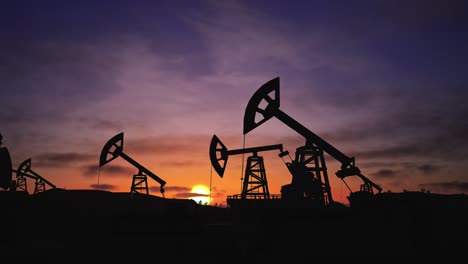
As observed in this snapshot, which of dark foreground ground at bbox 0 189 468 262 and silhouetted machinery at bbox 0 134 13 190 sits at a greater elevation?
silhouetted machinery at bbox 0 134 13 190

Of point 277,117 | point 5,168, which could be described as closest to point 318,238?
point 277,117

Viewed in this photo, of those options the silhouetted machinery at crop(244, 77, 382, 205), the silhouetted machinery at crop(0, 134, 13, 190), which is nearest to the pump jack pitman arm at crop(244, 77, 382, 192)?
the silhouetted machinery at crop(244, 77, 382, 205)

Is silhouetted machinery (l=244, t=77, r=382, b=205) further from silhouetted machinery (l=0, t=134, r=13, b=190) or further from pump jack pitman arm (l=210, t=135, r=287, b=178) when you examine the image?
silhouetted machinery (l=0, t=134, r=13, b=190)

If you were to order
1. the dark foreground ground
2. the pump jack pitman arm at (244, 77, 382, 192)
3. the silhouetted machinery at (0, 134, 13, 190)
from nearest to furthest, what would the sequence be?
the dark foreground ground, the pump jack pitman arm at (244, 77, 382, 192), the silhouetted machinery at (0, 134, 13, 190)

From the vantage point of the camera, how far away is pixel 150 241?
19.8 meters

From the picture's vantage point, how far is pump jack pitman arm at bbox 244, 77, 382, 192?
59.8 ft

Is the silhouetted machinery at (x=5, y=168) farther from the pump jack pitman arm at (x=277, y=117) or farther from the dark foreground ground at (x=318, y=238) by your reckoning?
the pump jack pitman arm at (x=277, y=117)

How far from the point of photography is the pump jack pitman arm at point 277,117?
18.2m

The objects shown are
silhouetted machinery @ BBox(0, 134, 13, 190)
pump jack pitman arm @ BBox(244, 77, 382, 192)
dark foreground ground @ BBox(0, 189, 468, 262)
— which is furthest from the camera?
silhouetted machinery @ BBox(0, 134, 13, 190)

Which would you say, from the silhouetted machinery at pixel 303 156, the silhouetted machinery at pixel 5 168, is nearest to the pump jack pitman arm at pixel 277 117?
the silhouetted machinery at pixel 303 156

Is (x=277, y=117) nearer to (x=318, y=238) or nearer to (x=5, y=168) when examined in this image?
(x=318, y=238)

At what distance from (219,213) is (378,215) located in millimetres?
32639

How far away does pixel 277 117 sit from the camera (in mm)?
19344

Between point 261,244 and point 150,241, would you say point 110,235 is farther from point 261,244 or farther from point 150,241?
point 261,244
